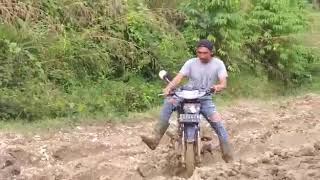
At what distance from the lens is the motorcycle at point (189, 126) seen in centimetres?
759

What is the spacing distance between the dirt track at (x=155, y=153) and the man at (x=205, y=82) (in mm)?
288

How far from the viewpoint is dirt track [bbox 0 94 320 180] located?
24.7 ft

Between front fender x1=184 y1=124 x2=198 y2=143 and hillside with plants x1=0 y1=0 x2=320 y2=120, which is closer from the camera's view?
front fender x1=184 y1=124 x2=198 y2=143

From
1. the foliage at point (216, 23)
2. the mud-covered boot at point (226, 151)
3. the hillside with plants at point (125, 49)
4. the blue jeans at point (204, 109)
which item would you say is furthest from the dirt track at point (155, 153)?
the foliage at point (216, 23)

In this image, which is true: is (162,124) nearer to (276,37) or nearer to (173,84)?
(173,84)

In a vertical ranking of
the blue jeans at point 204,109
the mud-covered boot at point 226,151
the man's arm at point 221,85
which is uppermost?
the man's arm at point 221,85

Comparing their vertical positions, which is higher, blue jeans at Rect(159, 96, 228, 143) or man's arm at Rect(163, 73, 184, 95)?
man's arm at Rect(163, 73, 184, 95)

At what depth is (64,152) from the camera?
9258mm

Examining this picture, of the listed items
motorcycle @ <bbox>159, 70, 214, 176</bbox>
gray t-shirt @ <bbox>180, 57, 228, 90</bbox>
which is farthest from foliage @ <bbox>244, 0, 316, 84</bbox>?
motorcycle @ <bbox>159, 70, 214, 176</bbox>

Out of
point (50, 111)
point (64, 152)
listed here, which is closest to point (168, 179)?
point (64, 152)

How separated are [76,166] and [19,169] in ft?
2.68

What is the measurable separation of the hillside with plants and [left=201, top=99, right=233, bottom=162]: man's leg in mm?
3681

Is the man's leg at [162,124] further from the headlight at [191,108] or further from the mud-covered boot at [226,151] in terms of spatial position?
the mud-covered boot at [226,151]

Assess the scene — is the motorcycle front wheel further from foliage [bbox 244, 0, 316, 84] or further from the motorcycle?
foliage [bbox 244, 0, 316, 84]
